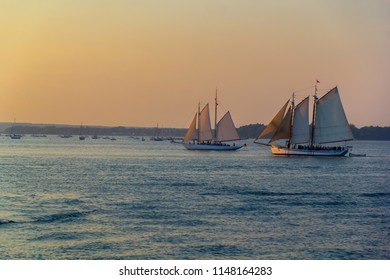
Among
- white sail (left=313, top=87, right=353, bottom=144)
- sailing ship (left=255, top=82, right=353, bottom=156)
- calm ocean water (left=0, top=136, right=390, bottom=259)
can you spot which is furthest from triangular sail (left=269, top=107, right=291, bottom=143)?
calm ocean water (left=0, top=136, right=390, bottom=259)

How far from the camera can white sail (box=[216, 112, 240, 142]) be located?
379 feet

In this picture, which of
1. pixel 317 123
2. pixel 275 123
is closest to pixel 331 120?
pixel 317 123

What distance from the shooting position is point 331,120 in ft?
299

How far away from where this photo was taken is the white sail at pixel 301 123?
9375 centimetres

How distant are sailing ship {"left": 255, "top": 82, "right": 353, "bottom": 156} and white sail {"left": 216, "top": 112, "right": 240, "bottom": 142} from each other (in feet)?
52.7

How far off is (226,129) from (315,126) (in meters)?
25.1

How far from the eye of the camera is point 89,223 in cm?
3047

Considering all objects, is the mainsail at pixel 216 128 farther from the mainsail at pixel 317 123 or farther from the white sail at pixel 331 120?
the white sail at pixel 331 120

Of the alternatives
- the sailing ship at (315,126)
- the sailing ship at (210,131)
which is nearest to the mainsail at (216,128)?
the sailing ship at (210,131)
